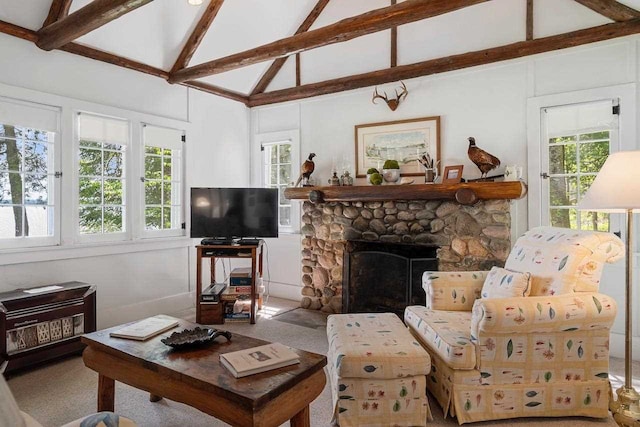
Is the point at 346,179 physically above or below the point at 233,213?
above

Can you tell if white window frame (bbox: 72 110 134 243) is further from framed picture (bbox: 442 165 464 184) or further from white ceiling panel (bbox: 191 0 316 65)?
framed picture (bbox: 442 165 464 184)

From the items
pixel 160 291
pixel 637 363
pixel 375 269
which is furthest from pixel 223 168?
pixel 637 363

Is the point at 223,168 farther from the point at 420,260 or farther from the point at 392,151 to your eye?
the point at 420,260

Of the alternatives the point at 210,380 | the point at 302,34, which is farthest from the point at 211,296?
the point at 302,34

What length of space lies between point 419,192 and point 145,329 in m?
2.57

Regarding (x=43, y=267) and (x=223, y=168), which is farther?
(x=223, y=168)

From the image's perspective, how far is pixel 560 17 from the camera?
3.28 meters

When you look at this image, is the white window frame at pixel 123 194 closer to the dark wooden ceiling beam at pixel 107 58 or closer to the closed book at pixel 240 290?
the dark wooden ceiling beam at pixel 107 58

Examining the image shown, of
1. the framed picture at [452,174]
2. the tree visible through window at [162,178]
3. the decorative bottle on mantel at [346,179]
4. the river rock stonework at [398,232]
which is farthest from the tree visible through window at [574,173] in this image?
the tree visible through window at [162,178]

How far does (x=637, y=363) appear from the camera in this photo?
297 cm

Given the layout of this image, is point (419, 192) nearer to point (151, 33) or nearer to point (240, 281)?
point (240, 281)

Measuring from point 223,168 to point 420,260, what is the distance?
2.73 metres

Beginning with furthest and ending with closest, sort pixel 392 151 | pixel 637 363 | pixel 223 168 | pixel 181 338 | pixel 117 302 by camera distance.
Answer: pixel 223 168
pixel 392 151
pixel 117 302
pixel 637 363
pixel 181 338

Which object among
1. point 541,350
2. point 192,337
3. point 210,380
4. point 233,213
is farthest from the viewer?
point 233,213
